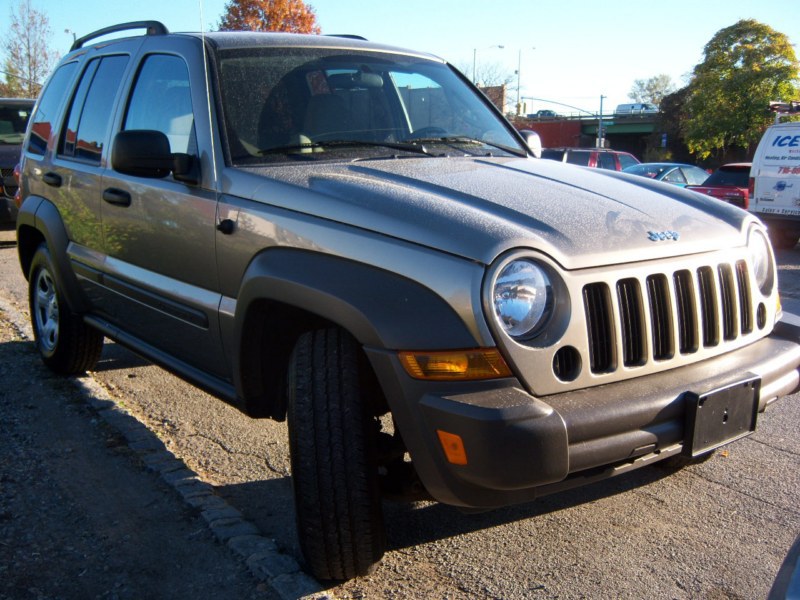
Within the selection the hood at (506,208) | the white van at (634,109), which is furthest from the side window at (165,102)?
the white van at (634,109)

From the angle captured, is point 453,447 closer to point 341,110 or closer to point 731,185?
point 341,110

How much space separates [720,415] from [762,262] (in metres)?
0.92

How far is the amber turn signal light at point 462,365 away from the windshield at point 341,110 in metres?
1.36

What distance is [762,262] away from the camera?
3.33 m

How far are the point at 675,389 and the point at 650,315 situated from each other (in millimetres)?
254

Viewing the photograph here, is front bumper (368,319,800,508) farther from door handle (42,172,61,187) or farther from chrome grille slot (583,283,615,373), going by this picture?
door handle (42,172,61,187)

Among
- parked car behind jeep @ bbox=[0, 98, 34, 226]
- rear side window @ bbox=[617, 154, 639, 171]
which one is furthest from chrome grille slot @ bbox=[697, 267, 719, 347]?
rear side window @ bbox=[617, 154, 639, 171]

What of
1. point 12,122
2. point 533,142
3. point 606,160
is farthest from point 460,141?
point 606,160

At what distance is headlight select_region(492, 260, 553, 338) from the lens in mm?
2463

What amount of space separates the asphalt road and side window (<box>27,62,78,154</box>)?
2079 mm

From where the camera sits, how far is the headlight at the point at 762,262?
10.8 feet

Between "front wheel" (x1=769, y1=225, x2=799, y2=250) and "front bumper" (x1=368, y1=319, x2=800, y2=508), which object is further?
"front wheel" (x1=769, y1=225, x2=799, y2=250)

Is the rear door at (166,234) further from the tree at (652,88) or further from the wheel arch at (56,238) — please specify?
the tree at (652,88)

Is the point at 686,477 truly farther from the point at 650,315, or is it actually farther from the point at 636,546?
the point at 650,315
